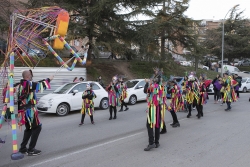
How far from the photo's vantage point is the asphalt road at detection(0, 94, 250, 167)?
194 inches

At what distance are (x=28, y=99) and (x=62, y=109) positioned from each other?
17.7ft

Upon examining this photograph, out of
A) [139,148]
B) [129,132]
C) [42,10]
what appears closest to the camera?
[42,10]

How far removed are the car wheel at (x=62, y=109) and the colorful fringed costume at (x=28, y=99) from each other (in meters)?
5.19

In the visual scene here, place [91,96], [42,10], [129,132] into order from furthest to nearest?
[91,96] < [129,132] < [42,10]

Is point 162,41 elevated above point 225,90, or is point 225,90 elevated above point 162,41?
point 162,41

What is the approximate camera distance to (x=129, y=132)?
24.4ft

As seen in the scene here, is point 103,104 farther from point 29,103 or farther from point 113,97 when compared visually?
point 29,103

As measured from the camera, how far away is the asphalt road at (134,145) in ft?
16.2

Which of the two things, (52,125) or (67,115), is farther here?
(67,115)

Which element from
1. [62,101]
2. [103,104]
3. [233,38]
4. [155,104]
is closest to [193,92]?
[155,104]

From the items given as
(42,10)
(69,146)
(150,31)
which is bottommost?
(69,146)

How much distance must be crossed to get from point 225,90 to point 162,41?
13942mm

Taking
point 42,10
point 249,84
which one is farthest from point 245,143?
point 249,84

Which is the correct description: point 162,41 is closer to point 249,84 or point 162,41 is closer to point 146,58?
point 146,58
